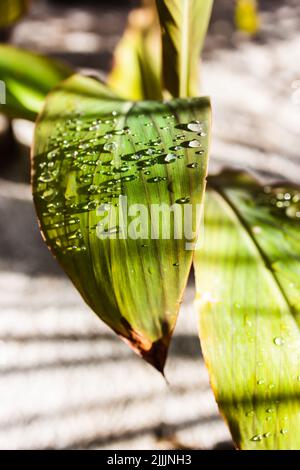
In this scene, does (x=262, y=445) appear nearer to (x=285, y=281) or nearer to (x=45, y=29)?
(x=285, y=281)

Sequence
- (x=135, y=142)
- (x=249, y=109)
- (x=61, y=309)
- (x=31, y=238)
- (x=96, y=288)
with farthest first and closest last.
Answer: (x=249, y=109) → (x=31, y=238) → (x=61, y=309) → (x=135, y=142) → (x=96, y=288)

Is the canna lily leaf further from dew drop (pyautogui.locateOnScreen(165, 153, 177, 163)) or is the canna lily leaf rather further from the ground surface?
the ground surface

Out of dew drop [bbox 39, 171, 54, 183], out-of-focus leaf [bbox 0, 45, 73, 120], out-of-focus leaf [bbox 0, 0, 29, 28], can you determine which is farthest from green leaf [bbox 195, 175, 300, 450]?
out-of-focus leaf [bbox 0, 0, 29, 28]

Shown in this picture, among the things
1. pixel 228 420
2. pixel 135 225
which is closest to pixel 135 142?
pixel 135 225

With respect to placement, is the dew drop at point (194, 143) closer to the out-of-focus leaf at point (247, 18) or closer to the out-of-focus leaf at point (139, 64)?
the out-of-focus leaf at point (139, 64)

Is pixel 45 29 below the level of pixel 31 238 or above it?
above
